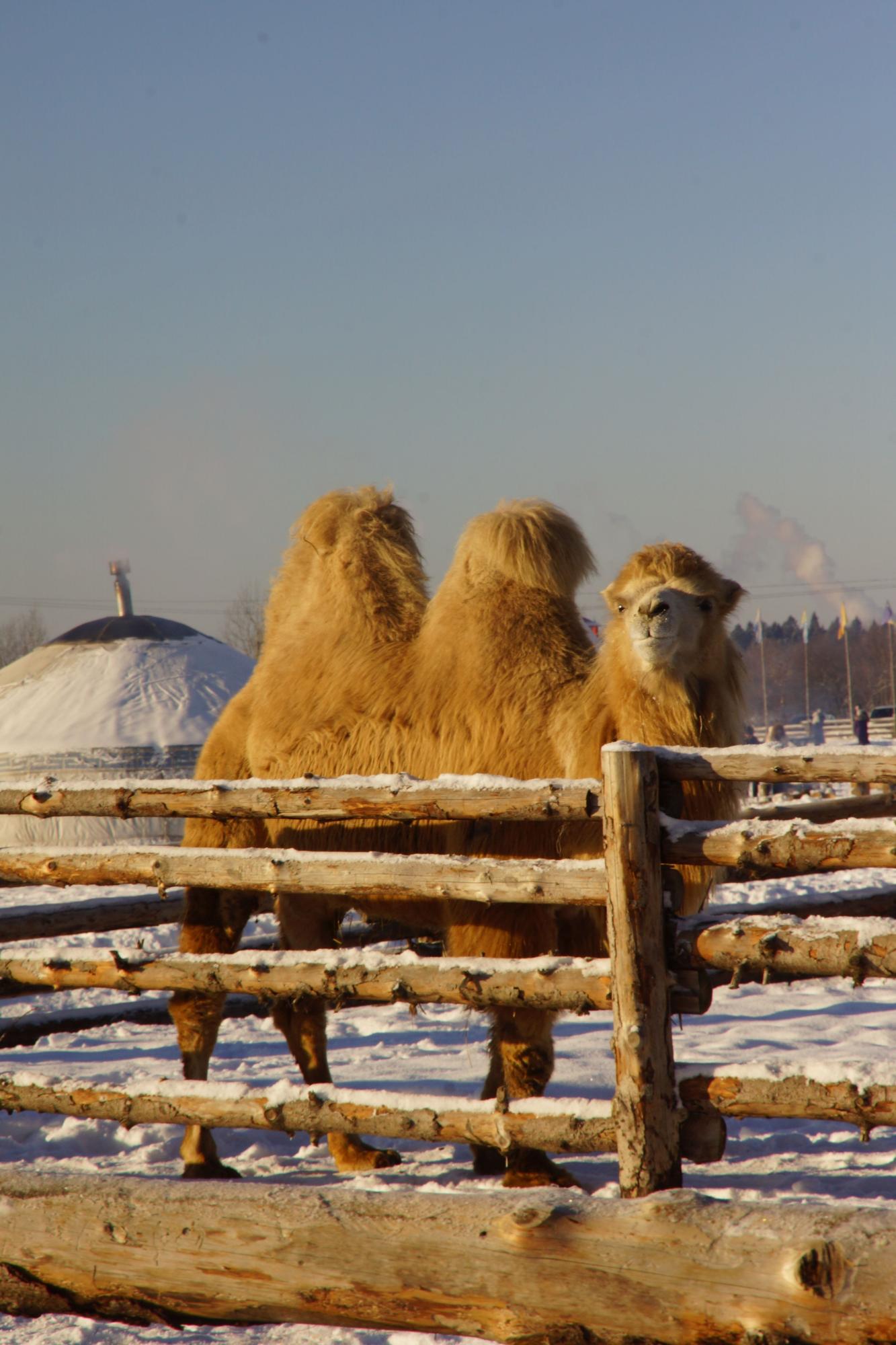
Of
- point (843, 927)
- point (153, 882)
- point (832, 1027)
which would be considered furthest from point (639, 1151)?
point (832, 1027)

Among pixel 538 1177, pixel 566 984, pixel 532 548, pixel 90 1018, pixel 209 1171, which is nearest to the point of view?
pixel 566 984

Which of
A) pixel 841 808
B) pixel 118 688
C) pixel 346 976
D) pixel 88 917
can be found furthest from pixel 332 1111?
pixel 118 688

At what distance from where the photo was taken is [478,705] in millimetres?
5199

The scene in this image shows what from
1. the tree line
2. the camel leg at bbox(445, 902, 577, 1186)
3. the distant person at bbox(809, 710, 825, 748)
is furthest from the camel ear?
the tree line

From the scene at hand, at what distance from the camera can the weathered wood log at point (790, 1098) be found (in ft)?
10.6

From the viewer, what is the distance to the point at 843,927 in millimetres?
3355

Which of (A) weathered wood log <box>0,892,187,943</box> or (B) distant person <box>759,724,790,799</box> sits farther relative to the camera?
(B) distant person <box>759,724,790,799</box>

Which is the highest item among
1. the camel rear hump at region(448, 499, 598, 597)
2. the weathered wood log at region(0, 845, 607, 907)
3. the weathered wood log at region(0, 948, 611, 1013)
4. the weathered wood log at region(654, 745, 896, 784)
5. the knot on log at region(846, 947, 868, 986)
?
the camel rear hump at region(448, 499, 598, 597)

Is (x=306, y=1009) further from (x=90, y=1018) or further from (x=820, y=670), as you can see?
(x=820, y=670)

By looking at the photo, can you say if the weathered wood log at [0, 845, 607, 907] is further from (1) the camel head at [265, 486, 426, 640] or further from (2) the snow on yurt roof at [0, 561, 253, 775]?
(2) the snow on yurt roof at [0, 561, 253, 775]

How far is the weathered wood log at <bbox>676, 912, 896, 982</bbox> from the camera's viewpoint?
327cm

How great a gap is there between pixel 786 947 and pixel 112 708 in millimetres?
23061

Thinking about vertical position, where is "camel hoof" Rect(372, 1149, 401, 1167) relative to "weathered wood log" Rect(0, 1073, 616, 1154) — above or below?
below

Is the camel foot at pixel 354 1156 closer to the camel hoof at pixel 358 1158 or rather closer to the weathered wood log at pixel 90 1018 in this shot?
the camel hoof at pixel 358 1158
